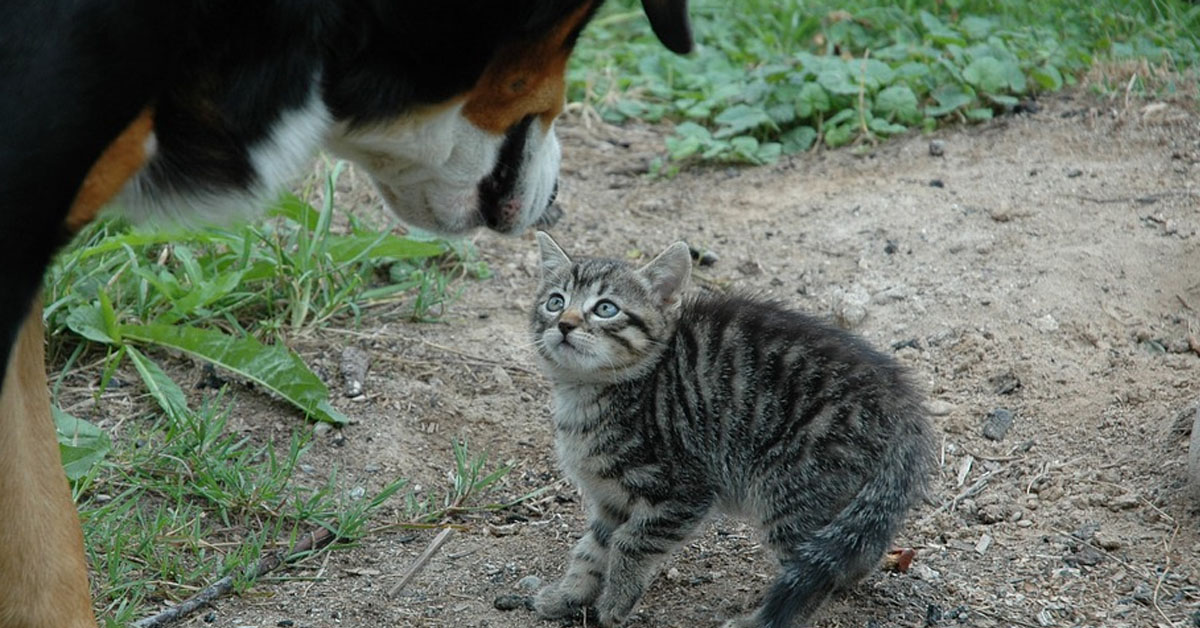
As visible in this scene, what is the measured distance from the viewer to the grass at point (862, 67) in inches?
264

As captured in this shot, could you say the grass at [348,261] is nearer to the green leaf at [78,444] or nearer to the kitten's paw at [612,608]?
the green leaf at [78,444]

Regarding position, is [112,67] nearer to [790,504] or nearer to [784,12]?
[790,504]

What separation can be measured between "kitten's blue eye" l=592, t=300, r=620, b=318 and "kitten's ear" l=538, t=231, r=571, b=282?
1.05 ft

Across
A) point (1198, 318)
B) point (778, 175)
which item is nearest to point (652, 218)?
point (778, 175)

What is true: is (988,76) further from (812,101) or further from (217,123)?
(217,123)

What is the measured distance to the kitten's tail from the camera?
3.68 meters

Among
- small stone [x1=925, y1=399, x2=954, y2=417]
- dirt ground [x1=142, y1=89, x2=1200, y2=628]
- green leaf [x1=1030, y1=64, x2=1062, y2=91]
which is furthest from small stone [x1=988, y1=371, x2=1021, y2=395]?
green leaf [x1=1030, y1=64, x2=1062, y2=91]

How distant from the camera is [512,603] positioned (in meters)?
4.03

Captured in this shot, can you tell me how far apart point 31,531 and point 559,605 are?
1393 mm

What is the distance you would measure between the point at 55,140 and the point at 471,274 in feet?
10.3

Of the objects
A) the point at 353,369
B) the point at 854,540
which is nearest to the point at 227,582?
the point at 353,369

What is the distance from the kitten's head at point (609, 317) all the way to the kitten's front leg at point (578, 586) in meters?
0.48

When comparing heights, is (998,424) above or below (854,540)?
below

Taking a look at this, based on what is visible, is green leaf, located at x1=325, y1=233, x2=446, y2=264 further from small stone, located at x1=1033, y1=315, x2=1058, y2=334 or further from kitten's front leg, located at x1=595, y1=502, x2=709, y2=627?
small stone, located at x1=1033, y1=315, x2=1058, y2=334
